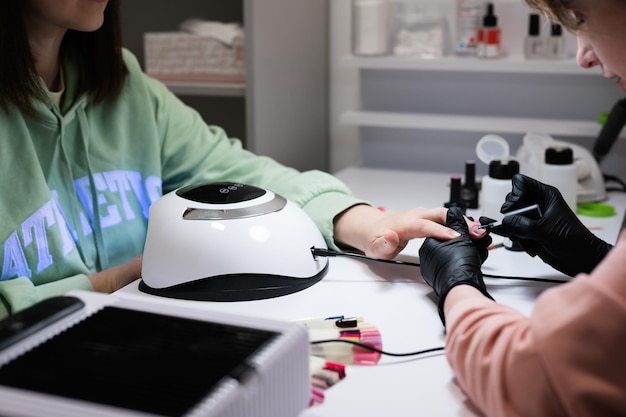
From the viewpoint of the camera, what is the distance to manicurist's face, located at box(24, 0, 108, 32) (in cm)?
127

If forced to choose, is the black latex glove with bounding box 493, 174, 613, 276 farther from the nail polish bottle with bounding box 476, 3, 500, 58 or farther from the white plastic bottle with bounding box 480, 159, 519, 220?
the nail polish bottle with bounding box 476, 3, 500, 58

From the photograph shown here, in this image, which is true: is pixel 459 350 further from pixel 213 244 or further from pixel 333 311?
pixel 213 244

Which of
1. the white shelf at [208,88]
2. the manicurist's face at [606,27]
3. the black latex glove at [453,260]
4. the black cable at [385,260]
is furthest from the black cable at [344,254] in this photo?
the white shelf at [208,88]

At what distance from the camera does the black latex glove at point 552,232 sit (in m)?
1.08

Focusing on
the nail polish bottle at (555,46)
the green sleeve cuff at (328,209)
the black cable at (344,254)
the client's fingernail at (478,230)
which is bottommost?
the black cable at (344,254)

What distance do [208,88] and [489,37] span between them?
0.69 meters

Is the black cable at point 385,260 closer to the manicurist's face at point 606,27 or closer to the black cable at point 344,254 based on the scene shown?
the black cable at point 344,254

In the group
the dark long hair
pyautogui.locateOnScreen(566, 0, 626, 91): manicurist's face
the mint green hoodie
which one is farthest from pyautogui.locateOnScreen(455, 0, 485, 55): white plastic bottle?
pyautogui.locateOnScreen(566, 0, 626, 91): manicurist's face

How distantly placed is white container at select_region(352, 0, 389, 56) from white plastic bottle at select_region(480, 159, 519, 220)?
2.35 ft

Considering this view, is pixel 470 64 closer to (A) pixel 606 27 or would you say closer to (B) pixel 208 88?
(B) pixel 208 88

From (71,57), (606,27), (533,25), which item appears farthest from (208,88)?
(606,27)

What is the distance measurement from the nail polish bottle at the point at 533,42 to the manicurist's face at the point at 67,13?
101 centimetres

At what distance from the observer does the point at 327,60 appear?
219 cm

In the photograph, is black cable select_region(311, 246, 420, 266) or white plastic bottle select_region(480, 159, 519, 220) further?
white plastic bottle select_region(480, 159, 519, 220)
